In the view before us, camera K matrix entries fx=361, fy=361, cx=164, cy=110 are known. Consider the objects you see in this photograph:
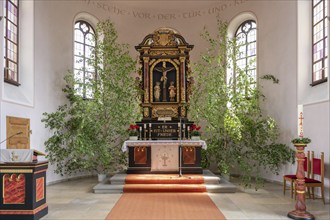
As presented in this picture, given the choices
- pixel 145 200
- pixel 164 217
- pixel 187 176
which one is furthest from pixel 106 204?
pixel 187 176

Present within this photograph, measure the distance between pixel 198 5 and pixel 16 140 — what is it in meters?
8.50

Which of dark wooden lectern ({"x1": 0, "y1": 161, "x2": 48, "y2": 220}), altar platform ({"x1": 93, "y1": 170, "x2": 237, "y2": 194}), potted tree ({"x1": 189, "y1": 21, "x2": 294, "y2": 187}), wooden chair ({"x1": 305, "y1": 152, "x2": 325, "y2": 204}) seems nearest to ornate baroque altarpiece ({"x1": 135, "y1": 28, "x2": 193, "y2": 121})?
potted tree ({"x1": 189, "y1": 21, "x2": 294, "y2": 187})

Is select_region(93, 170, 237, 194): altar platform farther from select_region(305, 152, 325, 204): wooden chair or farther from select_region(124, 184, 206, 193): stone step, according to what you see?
select_region(305, 152, 325, 204): wooden chair

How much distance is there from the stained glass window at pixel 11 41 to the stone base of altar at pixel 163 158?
3686 mm

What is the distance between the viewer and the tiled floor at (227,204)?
664 cm

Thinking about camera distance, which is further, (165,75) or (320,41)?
(165,75)

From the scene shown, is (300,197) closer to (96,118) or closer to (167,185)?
(167,185)

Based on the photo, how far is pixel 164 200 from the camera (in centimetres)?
802

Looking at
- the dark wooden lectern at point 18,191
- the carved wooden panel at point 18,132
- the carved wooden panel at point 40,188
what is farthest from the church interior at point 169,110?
the dark wooden lectern at point 18,191

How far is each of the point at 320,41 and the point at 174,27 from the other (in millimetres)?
6129

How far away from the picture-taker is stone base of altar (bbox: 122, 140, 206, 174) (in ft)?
34.4

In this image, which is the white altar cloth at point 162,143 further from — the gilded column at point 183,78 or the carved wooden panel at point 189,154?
the gilded column at point 183,78

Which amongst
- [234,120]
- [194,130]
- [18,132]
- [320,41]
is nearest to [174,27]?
[194,130]

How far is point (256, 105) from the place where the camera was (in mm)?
10781
